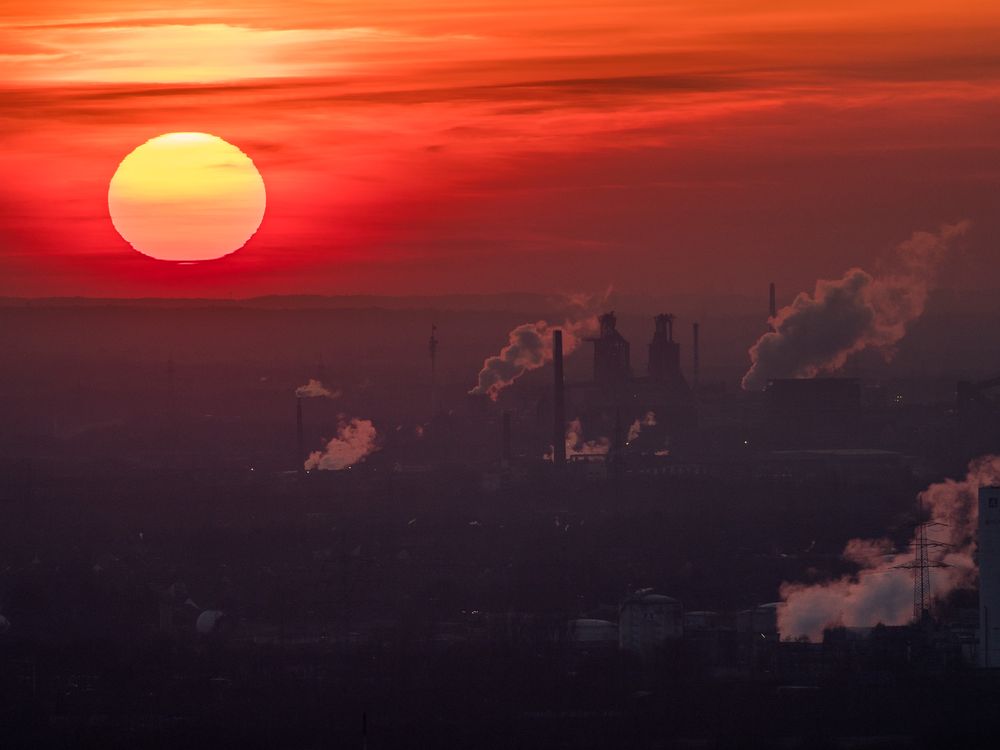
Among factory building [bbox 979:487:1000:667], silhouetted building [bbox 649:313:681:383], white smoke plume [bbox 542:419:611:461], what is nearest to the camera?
factory building [bbox 979:487:1000:667]

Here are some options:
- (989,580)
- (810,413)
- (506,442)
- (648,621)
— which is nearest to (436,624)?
(648,621)

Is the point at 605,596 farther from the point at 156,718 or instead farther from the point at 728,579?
the point at 156,718

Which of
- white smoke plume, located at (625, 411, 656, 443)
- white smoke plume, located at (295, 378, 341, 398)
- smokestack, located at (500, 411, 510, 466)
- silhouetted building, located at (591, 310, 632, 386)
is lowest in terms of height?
smokestack, located at (500, 411, 510, 466)

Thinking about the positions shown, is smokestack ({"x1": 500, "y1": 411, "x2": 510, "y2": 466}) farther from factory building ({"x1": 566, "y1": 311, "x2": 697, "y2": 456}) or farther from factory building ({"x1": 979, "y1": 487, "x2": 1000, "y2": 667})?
factory building ({"x1": 979, "y1": 487, "x2": 1000, "y2": 667})

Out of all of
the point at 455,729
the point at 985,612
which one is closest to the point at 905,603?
the point at 985,612

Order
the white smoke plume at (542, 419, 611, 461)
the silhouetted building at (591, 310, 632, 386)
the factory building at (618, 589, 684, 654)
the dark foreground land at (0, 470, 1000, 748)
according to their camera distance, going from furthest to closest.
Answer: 1. the silhouetted building at (591, 310, 632, 386)
2. the white smoke plume at (542, 419, 611, 461)
3. the factory building at (618, 589, 684, 654)
4. the dark foreground land at (0, 470, 1000, 748)

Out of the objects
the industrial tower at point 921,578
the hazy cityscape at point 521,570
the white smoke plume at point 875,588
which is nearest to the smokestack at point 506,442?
the hazy cityscape at point 521,570

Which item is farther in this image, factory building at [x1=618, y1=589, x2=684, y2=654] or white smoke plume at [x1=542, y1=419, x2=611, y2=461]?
white smoke plume at [x1=542, y1=419, x2=611, y2=461]

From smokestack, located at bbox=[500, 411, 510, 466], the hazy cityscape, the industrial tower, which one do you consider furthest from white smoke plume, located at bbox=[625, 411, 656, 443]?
the industrial tower
